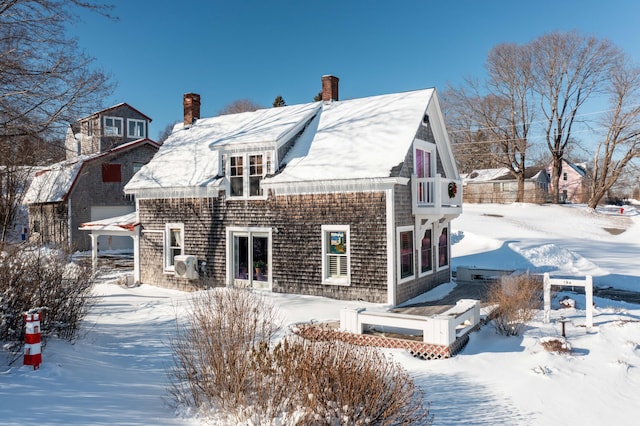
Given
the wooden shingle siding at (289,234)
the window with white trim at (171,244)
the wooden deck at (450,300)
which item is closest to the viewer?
the wooden deck at (450,300)

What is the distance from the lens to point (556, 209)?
37.8 m

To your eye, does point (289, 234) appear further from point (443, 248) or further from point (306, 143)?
point (443, 248)

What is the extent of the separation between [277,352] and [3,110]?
28.2ft

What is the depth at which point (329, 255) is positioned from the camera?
13805 mm

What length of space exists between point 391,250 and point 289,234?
10.9ft

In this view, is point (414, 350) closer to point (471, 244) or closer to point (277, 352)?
point (277, 352)

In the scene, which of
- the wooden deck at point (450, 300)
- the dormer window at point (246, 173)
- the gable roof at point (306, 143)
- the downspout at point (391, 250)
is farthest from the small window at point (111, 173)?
the wooden deck at point (450, 300)

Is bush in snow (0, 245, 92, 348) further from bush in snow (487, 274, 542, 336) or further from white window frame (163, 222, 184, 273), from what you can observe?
bush in snow (487, 274, 542, 336)

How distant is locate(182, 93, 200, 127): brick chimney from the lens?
2011cm

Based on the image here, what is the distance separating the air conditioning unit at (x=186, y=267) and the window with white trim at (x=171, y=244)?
3.34 ft

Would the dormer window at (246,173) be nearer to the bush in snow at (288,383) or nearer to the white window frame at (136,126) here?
the bush in snow at (288,383)

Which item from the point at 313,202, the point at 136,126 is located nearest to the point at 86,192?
the point at 136,126

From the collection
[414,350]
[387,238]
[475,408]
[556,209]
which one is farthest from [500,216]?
[475,408]

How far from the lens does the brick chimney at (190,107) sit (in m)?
20.1
